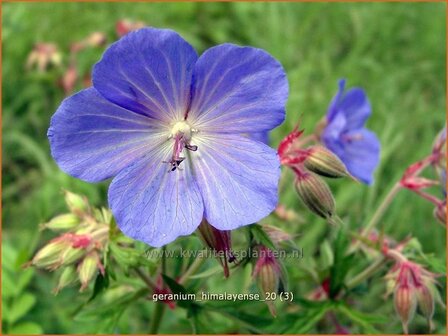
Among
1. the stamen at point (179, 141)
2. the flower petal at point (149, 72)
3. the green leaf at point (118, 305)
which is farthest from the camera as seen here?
the green leaf at point (118, 305)

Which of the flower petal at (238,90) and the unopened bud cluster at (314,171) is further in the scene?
the unopened bud cluster at (314,171)

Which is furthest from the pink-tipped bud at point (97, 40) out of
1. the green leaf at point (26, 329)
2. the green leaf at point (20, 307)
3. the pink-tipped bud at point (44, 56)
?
the green leaf at point (26, 329)

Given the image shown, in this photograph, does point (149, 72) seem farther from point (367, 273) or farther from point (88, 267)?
point (367, 273)

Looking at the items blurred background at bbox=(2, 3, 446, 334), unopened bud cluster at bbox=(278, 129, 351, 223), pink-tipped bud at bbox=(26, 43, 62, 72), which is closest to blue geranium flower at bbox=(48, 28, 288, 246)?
unopened bud cluster at bbox=(278, 129, 351, 223)

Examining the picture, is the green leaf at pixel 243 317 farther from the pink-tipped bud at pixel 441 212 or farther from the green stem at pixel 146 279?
the pink-tipped bud at pixel 441 212

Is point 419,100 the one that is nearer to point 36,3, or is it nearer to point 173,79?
point 36,3

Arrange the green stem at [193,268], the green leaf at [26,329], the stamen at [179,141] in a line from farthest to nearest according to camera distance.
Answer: the green leaf at [26,329], the green stem at [193,268], the stamen at [179,141]
